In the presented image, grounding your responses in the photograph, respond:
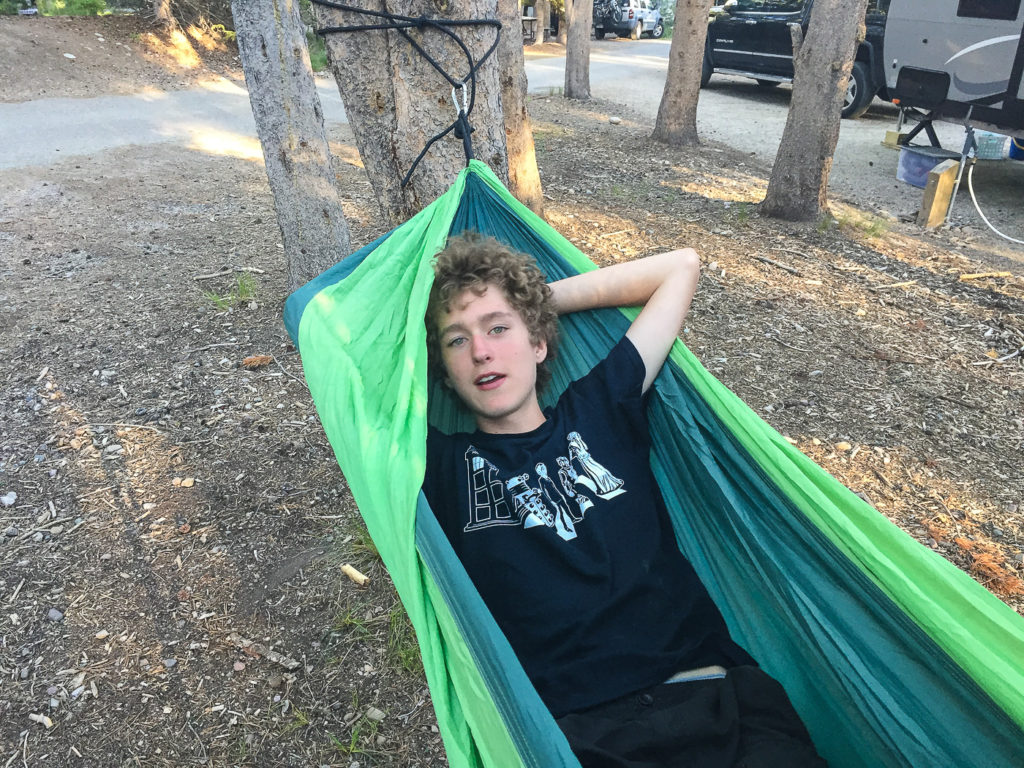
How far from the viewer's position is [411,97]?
1909mm

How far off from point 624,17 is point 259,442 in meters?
20.5

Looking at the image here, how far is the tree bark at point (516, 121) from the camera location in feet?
13.5

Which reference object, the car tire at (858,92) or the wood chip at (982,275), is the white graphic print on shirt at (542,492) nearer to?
the wood chip at (982,275)

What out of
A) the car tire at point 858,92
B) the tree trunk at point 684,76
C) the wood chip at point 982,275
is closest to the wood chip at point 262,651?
the wood chip at point 982,275

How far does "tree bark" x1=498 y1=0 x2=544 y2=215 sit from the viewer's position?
410 cm

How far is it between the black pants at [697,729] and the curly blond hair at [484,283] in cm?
81

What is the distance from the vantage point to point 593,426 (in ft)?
5.32

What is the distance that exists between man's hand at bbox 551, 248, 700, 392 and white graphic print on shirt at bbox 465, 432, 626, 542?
11.5 inches

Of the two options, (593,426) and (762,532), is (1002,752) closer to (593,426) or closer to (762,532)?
(762,532)

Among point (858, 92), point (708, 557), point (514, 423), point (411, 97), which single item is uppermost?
point (411, 97)

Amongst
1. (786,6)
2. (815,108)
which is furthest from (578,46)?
(815,108)

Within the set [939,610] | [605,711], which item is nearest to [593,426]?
[605,711]

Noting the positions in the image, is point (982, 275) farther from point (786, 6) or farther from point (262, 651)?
point (786, 6)

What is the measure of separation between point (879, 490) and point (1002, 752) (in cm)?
142
